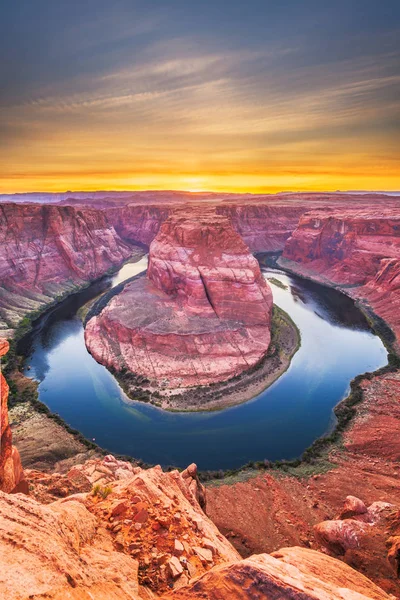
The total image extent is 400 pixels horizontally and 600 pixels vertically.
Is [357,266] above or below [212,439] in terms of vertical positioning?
above

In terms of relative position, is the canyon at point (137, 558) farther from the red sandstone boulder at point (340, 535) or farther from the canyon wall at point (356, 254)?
the canyon wall at point (356, 254)

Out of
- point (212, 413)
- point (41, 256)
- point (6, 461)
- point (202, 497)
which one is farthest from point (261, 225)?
point (6, 461)

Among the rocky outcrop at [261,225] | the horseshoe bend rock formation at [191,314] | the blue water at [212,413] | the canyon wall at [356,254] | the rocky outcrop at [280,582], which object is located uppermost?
the rocky outcrop at [261,225]

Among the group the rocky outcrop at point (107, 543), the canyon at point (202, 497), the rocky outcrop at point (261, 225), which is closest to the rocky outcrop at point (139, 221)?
the rocky outcrop at point (261, 225)

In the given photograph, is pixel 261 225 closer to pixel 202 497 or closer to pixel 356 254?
pixel 356 254

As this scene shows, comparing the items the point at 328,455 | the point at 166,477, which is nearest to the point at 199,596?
the point at 166,477

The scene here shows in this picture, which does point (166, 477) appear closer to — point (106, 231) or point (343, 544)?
point (343, 544)
